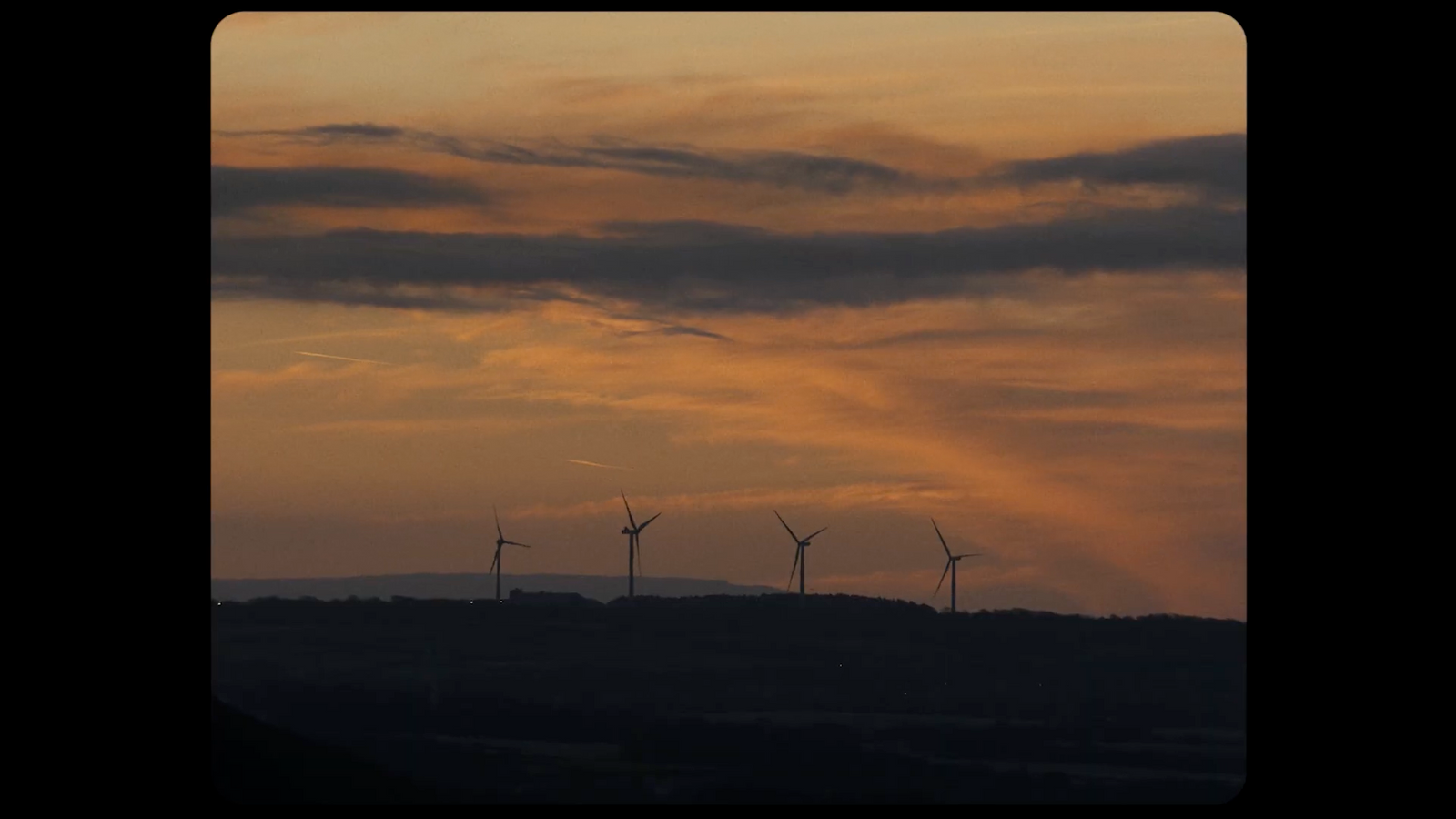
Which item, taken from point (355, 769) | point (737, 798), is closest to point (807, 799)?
point (737, 798)

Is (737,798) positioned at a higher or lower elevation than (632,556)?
lower

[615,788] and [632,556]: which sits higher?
[632,556]

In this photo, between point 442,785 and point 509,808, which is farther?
point 442,785

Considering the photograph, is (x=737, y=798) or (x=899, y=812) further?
(x=737, y=798)

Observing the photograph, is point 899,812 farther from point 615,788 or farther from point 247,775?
point 615,788
